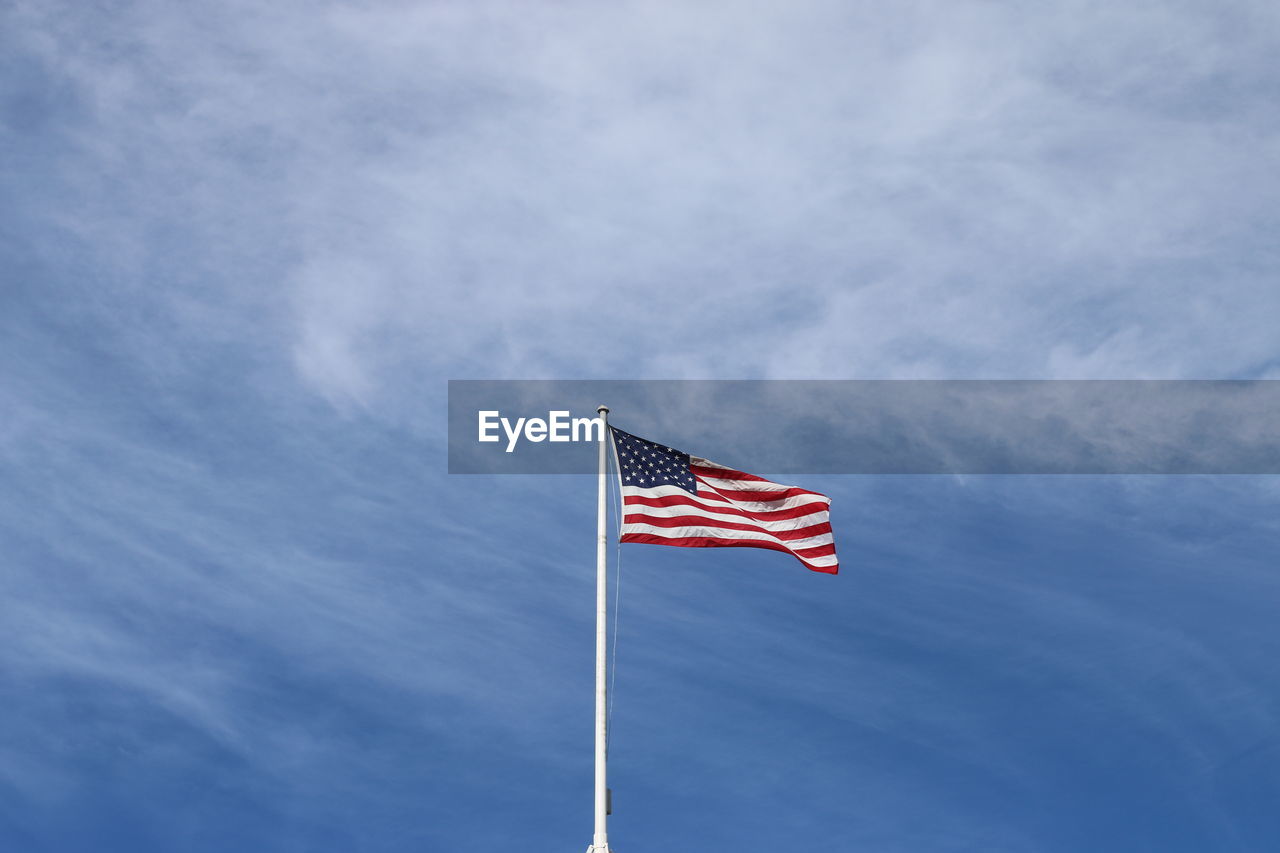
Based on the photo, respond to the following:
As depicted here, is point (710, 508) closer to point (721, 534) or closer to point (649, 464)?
point (721, 534)

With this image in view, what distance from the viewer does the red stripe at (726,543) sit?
35.7m

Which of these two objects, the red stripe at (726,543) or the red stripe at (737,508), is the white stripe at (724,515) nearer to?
the red stripe at (737,508)

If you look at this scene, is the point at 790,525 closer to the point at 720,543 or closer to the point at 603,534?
the point at 720,543

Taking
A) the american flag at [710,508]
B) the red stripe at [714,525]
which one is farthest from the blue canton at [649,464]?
the red stripe at [714,525]

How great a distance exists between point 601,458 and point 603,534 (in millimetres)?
2039

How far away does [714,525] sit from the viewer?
1455 inches

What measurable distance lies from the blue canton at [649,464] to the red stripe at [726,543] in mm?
1452

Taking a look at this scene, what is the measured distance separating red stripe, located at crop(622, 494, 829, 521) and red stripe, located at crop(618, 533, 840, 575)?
2.80 feet

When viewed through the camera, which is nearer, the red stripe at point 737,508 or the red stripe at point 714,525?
the red stripe at point 714,525

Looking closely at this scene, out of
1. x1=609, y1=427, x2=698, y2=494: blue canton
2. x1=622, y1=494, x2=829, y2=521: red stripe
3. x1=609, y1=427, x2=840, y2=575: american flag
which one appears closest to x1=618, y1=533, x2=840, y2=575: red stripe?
x1=609, y1=427, x2=840, y2=575: american flag

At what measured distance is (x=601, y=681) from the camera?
107ft

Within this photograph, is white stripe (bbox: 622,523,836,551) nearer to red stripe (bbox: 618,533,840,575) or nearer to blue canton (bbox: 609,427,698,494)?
red stripe (bbox: 618,533,840,575)

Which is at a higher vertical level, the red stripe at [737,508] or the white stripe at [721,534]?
the red stripe at [737,508]

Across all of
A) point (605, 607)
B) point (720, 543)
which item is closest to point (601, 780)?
point (605, 607)
